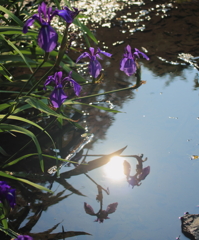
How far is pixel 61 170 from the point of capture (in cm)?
139

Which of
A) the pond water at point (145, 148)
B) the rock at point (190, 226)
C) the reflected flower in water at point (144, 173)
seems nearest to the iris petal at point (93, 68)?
the pond water at point (145, 148)

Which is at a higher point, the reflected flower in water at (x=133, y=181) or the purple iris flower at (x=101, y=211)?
the reflected flower in water at (x=133, y=181)

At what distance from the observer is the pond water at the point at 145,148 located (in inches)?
45.8

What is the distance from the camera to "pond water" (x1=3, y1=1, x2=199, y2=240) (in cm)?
116

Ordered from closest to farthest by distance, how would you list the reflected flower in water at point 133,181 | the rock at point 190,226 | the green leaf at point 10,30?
the rock at point 190,226 < the reflected flower in water at point 133,181 < the green leaf at point 10,30

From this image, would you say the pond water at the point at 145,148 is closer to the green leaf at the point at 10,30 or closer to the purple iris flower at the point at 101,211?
the purple iris flower at the point at 101,211

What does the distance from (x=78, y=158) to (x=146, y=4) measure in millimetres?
2049

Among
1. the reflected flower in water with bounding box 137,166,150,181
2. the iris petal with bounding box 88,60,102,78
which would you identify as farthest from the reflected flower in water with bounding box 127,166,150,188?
the iris petal with bounding box 88,60,102,78

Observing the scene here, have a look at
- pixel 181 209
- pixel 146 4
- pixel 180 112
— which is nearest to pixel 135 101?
pixel 180 112

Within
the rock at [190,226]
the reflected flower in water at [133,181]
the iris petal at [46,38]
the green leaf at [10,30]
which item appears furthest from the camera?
the green leaf at [10,30]

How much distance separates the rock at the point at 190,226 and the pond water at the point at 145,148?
29 mm

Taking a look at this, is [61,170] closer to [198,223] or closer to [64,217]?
[64,217]

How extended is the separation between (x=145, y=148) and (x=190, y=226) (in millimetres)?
447

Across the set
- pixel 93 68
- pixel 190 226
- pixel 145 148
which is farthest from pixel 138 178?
pixel 93 68
